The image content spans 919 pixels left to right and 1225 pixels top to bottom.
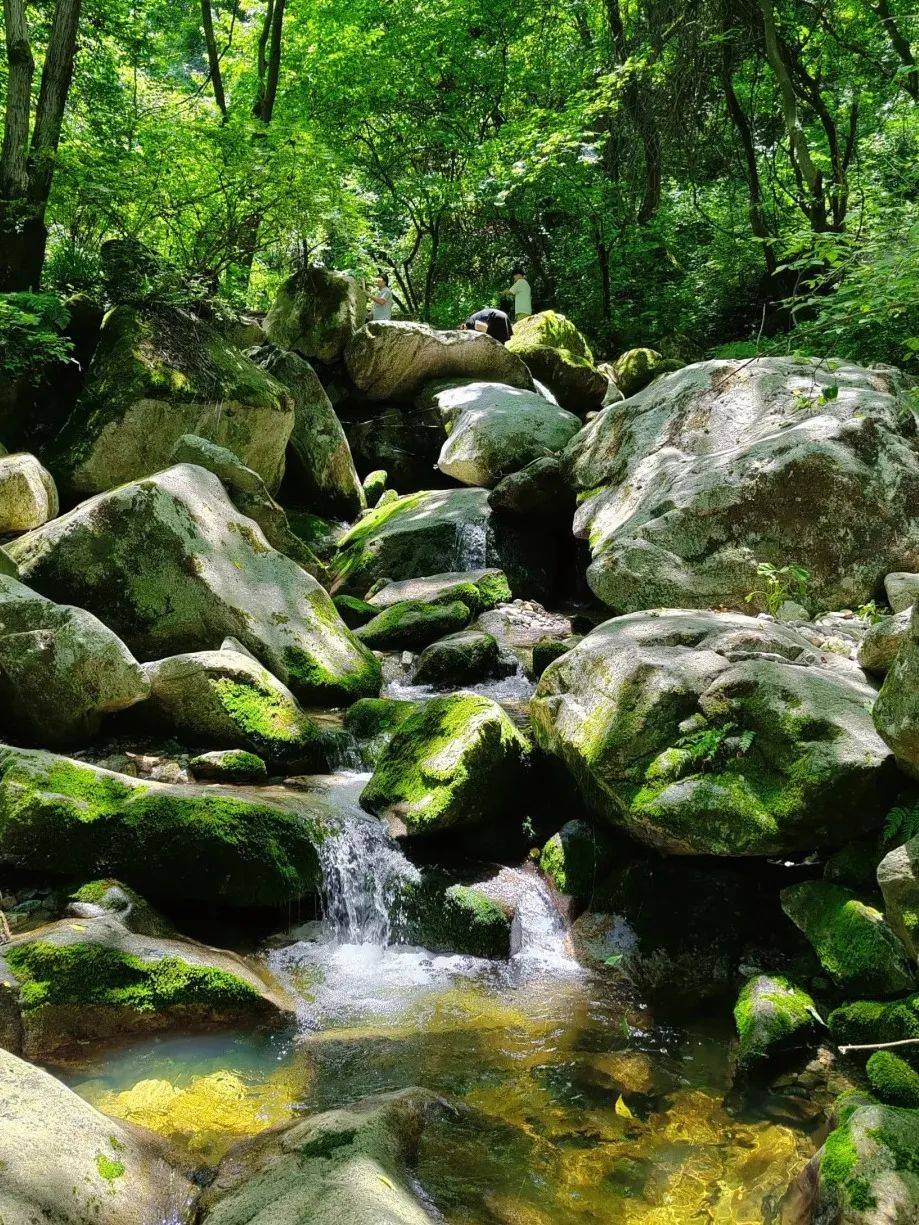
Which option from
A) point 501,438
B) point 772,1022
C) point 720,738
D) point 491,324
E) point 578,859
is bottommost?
point 772,1022

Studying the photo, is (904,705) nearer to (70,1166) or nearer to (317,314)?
(70,1166)

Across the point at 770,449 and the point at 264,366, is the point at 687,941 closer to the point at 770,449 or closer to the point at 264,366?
the point at 770,449

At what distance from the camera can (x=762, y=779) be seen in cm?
529

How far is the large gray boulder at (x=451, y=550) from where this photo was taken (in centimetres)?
1268

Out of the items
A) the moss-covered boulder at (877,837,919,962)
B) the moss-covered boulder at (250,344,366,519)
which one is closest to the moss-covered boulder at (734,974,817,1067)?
the moss-covered boulder at (877,837,919,962)

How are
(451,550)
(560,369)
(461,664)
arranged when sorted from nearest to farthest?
(461,664) → (451,550) → (560,369)

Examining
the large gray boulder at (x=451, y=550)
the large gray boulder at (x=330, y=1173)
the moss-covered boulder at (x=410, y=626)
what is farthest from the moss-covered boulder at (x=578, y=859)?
the large gray boulder at (x=451, y=550)

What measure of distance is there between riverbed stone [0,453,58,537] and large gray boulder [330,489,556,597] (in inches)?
173

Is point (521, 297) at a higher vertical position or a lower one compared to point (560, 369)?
higher

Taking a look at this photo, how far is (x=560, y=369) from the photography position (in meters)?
18.1

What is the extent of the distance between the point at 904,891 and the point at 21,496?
8.31 m

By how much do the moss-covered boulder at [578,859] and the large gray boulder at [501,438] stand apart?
27.9 ft

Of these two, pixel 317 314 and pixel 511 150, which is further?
pixel 511 150

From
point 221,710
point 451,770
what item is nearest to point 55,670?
point 221,710
